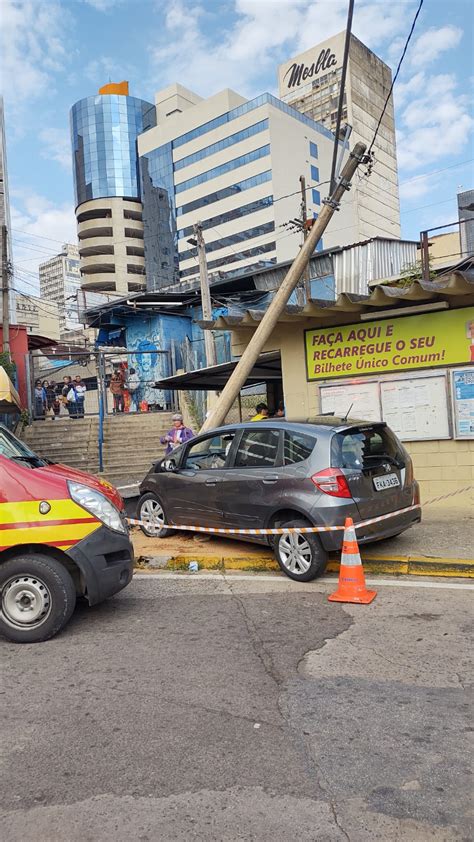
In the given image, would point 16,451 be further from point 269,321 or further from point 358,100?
point 358,100

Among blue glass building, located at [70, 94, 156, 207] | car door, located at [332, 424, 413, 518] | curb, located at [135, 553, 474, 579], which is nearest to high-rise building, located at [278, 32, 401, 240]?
blue glass building, located at [70, 94, 156, 207]

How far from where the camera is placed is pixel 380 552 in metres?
6.76

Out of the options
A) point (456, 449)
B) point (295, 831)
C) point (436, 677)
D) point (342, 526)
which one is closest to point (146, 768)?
point (295, 831)

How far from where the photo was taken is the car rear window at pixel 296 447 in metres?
6.23

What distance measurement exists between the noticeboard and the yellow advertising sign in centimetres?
21

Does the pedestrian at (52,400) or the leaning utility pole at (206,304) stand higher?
the leaning utility pole at (206,304)

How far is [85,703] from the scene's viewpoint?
355 cm

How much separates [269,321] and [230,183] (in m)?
77.0

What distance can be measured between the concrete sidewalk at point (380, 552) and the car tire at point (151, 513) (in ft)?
0.29

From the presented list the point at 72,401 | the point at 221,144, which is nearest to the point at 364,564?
the point at 72,401

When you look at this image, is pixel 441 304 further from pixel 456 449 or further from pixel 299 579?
pixel 299 579

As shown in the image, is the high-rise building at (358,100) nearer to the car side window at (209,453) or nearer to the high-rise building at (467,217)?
the high-rise building at (467,217)

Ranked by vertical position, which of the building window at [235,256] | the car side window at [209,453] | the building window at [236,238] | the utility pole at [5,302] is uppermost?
the building window at [236,238]

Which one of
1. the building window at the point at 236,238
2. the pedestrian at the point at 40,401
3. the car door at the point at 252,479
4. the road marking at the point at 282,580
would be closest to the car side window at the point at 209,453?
the car door at the point at 252,479
